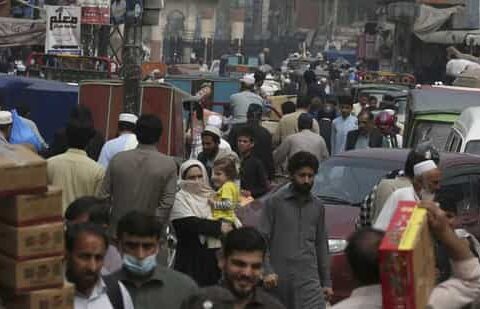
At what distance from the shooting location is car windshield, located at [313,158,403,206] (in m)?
12.4

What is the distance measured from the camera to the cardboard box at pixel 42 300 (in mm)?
5504

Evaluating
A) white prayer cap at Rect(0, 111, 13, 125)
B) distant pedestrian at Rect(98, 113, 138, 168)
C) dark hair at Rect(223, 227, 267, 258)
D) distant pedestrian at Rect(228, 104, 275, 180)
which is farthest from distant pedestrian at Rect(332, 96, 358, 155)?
dark hair at Rect(223, 227, 267, 258)

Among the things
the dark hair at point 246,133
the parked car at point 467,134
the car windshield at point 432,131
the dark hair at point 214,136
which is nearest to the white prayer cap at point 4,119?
the dark hair at point 214,136

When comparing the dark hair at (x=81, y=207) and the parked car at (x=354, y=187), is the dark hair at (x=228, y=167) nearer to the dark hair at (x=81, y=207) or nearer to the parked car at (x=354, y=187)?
the parked car at (x=354, y=187)

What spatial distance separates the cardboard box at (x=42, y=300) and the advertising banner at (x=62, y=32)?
836 inches

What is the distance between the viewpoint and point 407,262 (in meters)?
5.00


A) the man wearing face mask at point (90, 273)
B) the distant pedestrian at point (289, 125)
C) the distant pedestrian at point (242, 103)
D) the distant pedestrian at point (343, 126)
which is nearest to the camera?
the man wearing face mask at point (90, 273)

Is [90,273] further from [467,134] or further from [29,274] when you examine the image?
[467,134]

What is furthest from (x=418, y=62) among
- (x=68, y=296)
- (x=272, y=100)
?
(x=68, y=296)

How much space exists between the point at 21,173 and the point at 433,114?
12.1 m

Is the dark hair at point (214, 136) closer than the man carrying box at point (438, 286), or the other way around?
the man carrying box at point (438, 286)

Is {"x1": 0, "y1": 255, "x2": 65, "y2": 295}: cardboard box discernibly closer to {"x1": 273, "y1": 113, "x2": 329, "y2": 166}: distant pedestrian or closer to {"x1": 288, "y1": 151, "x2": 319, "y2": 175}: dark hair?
{"x1": 288, "y1": 151, "x2": 319, "y2": 175}: dark hair

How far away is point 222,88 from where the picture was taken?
97.8 ft

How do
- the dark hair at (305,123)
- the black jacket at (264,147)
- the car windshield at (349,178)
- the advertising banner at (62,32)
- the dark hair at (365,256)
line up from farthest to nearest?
the advertising banner at (62,32)
the dark hair at (305,123)
the black jacket at (264,147)
the car windshield at (349,178)
the dark hair at (365,256)
